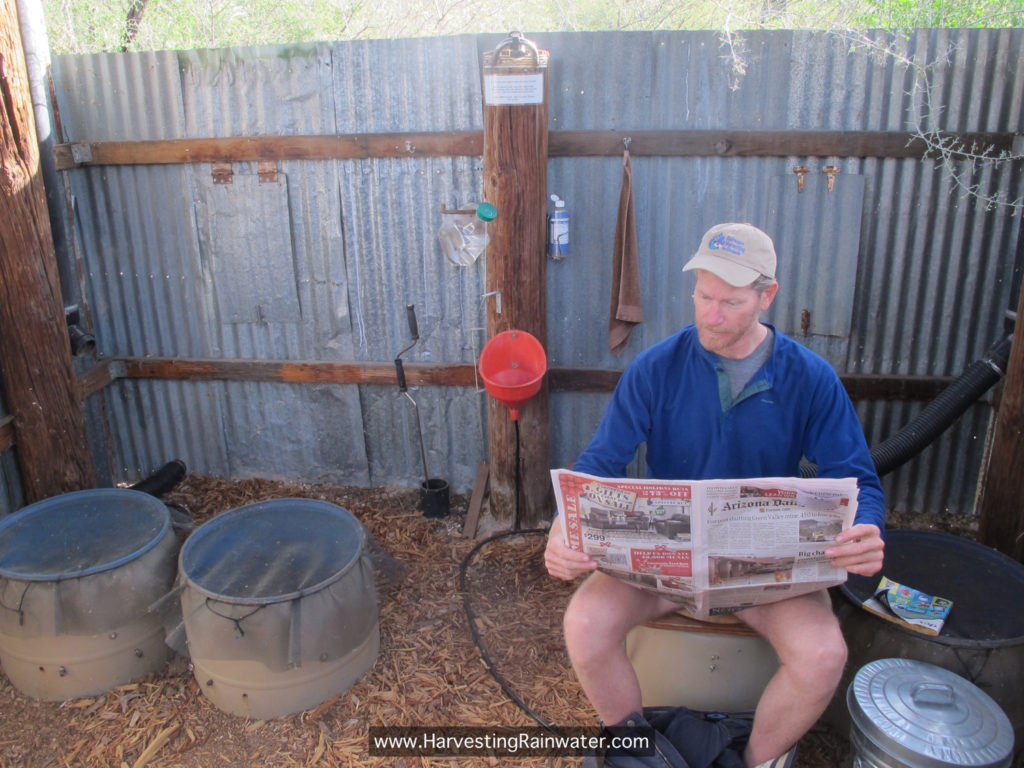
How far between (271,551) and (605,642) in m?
1.69

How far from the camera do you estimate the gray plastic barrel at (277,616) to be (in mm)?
3039

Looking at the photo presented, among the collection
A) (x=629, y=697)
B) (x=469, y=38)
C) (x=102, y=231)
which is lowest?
(x=629, y=697)

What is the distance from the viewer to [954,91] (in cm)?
385

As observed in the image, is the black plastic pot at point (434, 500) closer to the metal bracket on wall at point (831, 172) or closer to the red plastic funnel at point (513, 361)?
the red plastic funnel at point (513, 361)

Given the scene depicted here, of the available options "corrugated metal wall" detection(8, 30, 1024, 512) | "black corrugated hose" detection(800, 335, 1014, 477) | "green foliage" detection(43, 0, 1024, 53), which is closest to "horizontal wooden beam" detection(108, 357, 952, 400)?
"corrugated metal wall" detection(8, 30, 1024, 512)

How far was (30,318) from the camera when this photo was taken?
4.01m

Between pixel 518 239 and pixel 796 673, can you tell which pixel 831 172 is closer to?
pixel 518 239

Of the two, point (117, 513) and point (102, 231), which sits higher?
point (102, 231)

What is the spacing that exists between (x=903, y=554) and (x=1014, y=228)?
1.97 metres

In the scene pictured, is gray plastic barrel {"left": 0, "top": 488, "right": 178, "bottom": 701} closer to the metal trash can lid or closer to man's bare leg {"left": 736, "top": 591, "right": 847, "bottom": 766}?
man's bare leg {"left": 736, "top": 591, "right": 847, "bottom": 766}

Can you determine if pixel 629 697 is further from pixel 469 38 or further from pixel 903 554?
pixel 469 38

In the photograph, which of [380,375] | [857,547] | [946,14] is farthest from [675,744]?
[946,14]

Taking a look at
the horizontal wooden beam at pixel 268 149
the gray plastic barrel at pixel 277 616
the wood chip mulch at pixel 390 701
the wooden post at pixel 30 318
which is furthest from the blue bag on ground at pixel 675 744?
the wooden post at pixel 30 318

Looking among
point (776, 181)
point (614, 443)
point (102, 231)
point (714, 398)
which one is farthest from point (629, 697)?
point (102, 231)
